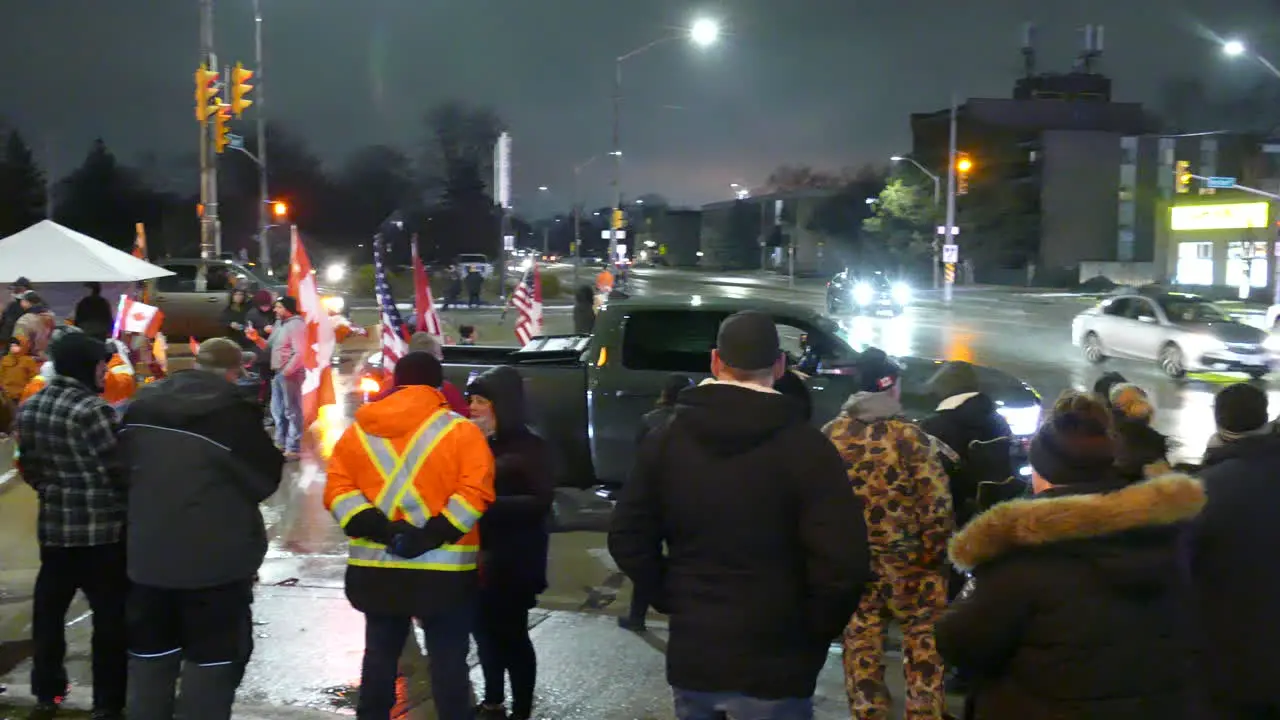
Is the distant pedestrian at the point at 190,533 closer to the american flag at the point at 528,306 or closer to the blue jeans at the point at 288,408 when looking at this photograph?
the blue jeans at the point at 288,408

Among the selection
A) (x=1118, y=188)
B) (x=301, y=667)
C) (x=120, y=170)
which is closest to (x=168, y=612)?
(x=301, y=667)

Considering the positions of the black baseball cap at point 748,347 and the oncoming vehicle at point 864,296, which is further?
the oncoming vehicle at point 864,296

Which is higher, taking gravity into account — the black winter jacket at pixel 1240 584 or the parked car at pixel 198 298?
the parked car at pixel 198 298

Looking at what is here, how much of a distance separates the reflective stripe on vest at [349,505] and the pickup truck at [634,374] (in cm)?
480

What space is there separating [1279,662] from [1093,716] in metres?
1.26


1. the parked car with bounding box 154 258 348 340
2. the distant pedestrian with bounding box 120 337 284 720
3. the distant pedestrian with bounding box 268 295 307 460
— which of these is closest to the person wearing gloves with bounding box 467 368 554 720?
the distant pedestrian with bounding box 120 337 284 720

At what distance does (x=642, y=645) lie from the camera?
6535mm

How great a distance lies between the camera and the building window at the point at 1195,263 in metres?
67.4

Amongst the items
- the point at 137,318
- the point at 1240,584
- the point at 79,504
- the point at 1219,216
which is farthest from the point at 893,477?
the point at 1219,216

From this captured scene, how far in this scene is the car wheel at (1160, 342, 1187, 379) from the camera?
20844mm

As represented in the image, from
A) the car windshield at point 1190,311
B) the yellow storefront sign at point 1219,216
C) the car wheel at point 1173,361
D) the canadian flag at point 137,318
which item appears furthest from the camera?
the yellow storefront sign at point 1219,216

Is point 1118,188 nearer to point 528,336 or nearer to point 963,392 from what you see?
point 528,336

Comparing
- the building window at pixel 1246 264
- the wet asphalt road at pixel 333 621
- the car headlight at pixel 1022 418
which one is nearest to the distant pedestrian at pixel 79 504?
the wet asphalt road at pixel 333 621

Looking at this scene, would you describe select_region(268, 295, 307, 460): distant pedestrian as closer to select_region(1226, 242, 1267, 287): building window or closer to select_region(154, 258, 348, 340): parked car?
select_region(154, 258, 348, 340): parked car
